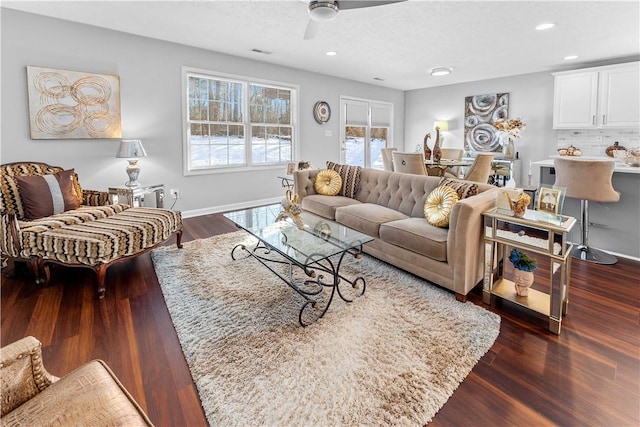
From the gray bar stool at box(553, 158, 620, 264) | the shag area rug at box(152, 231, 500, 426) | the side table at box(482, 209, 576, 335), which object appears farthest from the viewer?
the gray bar stool at box(553, 158, 620, 264)

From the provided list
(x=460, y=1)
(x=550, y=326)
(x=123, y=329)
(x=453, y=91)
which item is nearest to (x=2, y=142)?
(x=123, y=329)

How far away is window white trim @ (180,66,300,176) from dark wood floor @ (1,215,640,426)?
257 cm

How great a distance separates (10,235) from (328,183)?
3112mm

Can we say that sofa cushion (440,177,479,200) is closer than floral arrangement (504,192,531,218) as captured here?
No

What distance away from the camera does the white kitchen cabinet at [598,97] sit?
494 cm

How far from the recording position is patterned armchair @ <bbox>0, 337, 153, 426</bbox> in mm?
878

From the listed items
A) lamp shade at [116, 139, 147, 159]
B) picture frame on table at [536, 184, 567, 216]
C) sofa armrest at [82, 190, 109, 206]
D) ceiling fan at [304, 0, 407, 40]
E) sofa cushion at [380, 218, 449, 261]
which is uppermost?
ceiling fan at [304, 0, 407, 40]

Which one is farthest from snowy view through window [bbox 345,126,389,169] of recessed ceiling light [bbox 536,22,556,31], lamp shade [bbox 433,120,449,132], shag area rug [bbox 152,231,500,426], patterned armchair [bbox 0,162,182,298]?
shag area rug [bbox 152,231,500,426]

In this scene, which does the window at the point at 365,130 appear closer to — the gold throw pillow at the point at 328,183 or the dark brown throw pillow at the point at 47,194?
the gold throw pillow at the point at 328,183

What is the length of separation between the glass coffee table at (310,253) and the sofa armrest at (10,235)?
168 centimetres

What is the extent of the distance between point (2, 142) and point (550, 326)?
532 centimetres

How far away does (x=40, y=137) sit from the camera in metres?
3.73

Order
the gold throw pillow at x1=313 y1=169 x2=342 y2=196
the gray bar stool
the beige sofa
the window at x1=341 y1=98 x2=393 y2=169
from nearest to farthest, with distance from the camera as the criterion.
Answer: the beige sofa
the gray bar stool
the gold throw pillow at x1=313 y1=169 x2=342 y2=196
the window at x1=341 y1=98 x2=393 y2=169

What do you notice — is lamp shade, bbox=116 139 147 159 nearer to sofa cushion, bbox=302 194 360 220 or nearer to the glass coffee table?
the glass coffee table
